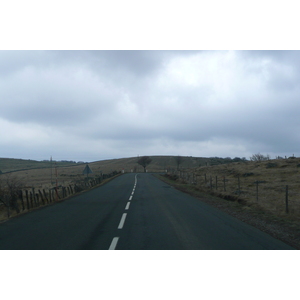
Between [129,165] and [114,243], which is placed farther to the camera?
[129,165]

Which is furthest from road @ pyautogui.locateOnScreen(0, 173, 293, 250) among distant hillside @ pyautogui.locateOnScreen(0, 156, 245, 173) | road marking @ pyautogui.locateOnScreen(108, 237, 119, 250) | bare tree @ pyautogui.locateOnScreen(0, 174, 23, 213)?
distant hillside @ pyautogui.locateOnScreen(0, 156, 245, 173)

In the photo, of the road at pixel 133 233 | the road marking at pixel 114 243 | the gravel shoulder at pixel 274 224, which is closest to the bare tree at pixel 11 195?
the road at pixel 133 233

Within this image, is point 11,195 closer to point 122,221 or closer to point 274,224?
point 122,221

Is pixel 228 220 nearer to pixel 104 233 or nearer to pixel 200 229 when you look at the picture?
pixel 200 229

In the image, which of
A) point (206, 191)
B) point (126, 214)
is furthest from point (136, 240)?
point (206, 191)

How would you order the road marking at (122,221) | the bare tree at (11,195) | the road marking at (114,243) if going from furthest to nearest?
the bare tree at (11,195)
the road marking at (122,221)
the road marking at (114,243)

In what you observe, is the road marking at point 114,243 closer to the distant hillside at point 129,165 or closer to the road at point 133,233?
the road at point 133,233

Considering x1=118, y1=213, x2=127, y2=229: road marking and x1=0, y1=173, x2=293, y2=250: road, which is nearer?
x1=0, y1=173, x2=293, y2=250: road

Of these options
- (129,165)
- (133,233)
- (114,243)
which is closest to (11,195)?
(133,233)

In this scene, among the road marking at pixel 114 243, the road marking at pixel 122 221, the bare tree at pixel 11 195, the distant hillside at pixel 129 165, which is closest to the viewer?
the road marking at pixel 114 243

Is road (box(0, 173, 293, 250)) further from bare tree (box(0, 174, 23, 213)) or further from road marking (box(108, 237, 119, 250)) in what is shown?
bare tree (box(0, 174, 23, 213))

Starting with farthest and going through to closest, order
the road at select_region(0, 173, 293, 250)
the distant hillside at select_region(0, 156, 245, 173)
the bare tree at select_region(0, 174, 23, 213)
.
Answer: the distant hillside at select_region(0, 156, 245, 173) < the bare tree at select_region(0, 174, 23, 213) < the road at select_region(0, 173, 293, 250)

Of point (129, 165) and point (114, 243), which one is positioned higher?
point (114, 243)

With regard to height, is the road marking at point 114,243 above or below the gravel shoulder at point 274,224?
above
